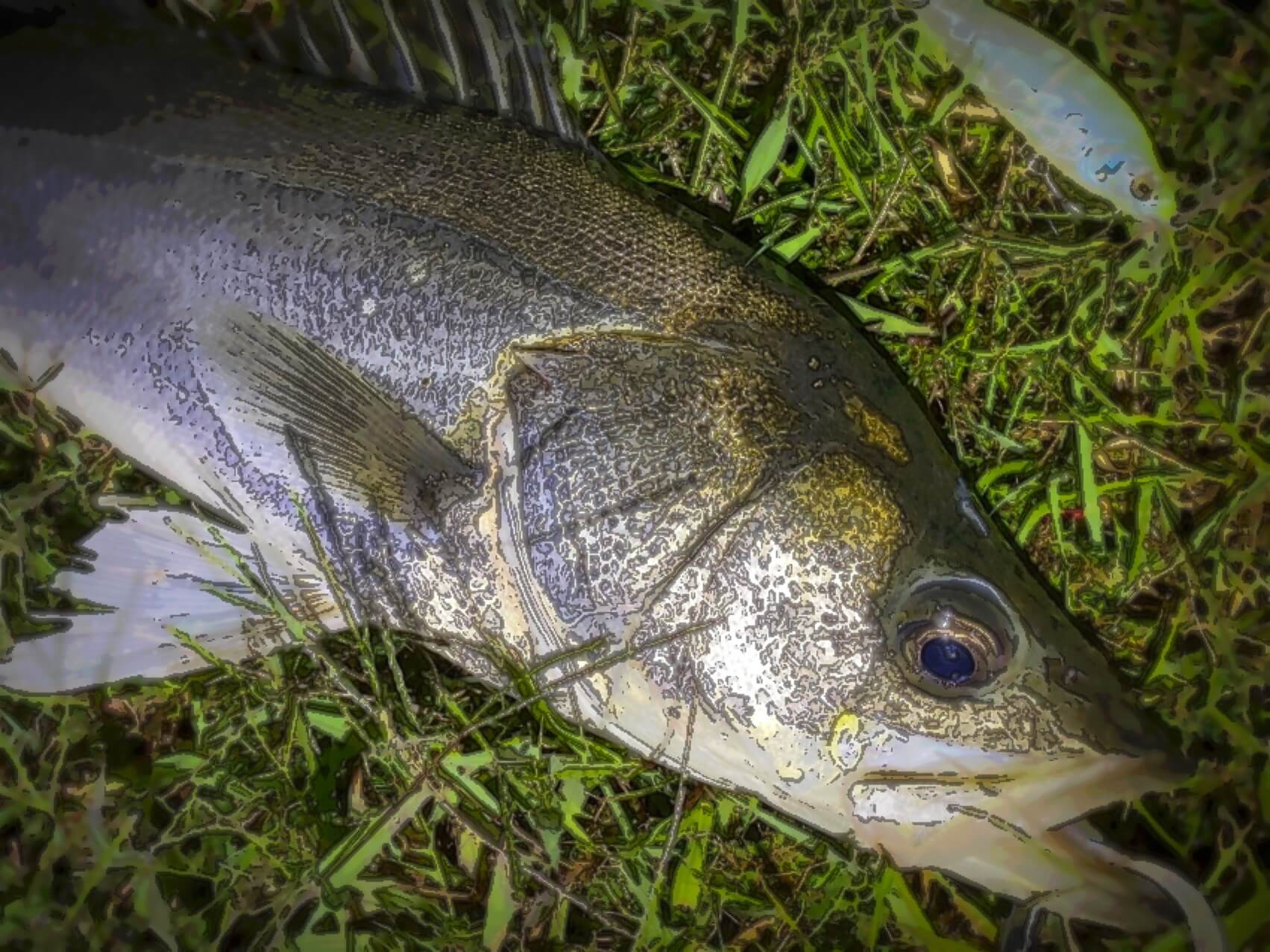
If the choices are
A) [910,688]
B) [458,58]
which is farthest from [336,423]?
[910,688]

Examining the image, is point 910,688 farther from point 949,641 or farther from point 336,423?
point 336,423

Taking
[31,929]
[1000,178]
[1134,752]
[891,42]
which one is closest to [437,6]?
[891,42]

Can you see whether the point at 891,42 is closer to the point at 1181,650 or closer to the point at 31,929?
the point at 1181,650

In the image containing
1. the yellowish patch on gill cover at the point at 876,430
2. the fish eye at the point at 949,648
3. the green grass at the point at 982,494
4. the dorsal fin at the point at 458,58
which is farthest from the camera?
the green grass at the point at 982,494

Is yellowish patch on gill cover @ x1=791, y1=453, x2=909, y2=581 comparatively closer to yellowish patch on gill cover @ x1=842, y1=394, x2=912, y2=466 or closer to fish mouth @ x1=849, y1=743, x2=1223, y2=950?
yellowish patch on gill cover @ x1=842, y1=394, x2=912, y2=466

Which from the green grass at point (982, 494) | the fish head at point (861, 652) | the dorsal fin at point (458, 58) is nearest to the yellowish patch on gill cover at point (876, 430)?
the fish head at point (861, 652)

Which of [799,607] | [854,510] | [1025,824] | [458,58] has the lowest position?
[1025,824]

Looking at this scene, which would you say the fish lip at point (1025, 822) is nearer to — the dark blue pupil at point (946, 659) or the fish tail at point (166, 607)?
the dark blue pupil at point (946, 659)
